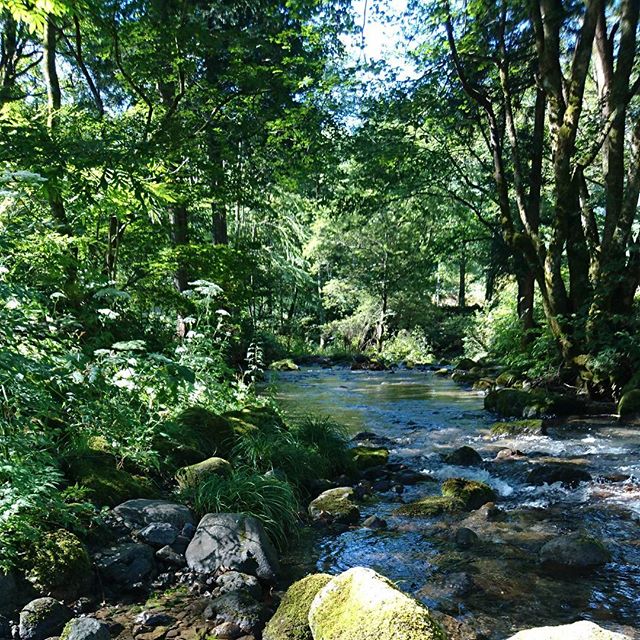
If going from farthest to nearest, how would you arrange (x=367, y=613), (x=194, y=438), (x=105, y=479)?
(x=194, y=438), (x=105, y=479), (x=367, y=613)

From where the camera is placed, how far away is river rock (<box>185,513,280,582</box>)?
12.4ft

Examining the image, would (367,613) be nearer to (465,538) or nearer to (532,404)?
(465,538)

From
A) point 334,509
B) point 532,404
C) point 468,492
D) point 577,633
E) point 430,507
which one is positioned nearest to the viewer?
point 577,633

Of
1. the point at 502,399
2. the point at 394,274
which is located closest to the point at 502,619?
the point at 502,399

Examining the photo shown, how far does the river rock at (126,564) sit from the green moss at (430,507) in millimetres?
2677

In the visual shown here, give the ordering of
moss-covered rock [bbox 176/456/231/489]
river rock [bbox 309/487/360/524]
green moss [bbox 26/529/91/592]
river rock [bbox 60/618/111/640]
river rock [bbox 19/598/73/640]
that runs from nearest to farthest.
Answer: river rock [bbox 60/618/111/640], river rock [bbox 19/598/73/640], green moss [bbox 26/529/91/592], moss-covered rock [bbox 176/456/231/489], river rock [bbox 309/487/360/524]

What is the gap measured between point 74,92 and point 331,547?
1382 cm

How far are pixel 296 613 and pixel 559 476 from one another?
4.30m

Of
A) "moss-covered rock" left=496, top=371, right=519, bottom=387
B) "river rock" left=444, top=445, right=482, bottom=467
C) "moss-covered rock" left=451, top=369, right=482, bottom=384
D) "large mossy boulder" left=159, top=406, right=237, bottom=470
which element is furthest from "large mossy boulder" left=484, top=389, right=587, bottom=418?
"large mossy boulder" left=159, top=406, right=237, bottom=470

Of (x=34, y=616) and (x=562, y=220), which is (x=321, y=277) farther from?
(x=34, y=616)

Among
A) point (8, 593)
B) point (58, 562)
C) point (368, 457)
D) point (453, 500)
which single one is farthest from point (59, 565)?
point (368, 457)

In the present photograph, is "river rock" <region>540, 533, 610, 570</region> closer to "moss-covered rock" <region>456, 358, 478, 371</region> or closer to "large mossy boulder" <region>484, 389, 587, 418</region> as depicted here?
"large mossy boulder" <region>484, 389, 587, 418</region>

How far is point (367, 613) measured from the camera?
8.19ft

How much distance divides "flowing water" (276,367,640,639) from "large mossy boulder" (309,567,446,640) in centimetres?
112
